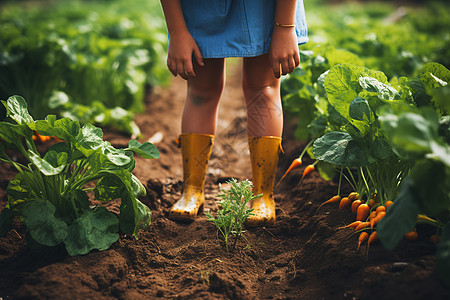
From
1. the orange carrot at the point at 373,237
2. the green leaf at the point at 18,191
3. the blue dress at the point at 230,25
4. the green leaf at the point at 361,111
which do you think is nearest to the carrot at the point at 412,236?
the orange carrot at the point at 373,237

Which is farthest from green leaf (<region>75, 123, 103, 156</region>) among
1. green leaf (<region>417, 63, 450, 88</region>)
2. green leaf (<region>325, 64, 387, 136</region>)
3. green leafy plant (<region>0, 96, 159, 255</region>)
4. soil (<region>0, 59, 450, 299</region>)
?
green leaf (<region>417, 63, 450, 88</region>)

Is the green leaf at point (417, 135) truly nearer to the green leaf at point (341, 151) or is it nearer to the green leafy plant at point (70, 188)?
the green leaf at point (341, 151)

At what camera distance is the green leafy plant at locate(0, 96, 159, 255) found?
5.55 feet

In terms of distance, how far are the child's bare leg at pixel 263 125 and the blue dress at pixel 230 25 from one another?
171 mm

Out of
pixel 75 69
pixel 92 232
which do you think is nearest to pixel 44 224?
pixel 92 232

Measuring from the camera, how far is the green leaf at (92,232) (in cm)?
171

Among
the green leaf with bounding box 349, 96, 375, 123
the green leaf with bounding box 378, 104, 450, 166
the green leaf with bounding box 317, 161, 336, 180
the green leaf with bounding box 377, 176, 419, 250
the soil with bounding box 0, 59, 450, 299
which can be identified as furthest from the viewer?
the green leaf with bounding box 317, 161, 336, 180

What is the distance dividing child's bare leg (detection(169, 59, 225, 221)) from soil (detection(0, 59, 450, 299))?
10cm

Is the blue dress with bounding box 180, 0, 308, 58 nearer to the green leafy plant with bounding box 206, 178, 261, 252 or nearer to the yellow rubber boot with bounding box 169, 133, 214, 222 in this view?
the yellow rubber boot with bounding box 169, 133, 214, 222

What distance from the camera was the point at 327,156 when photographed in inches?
70.6

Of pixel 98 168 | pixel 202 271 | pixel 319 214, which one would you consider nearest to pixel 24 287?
pixel 98 168

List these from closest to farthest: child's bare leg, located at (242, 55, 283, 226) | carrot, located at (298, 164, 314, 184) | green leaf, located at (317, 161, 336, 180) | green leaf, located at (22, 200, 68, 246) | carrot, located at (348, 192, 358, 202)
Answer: green leaf, located at (22, 200, 68, 246) < carrot, located at (348, 192, 358, 202) < child's bare leg, located at (242, 55, 283, 226) < green leaf, located at (317, 161, 336, 180) < carrot, located at (298, 164, 314, 184)

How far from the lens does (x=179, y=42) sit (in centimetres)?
196

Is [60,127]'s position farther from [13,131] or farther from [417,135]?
[417,135]
